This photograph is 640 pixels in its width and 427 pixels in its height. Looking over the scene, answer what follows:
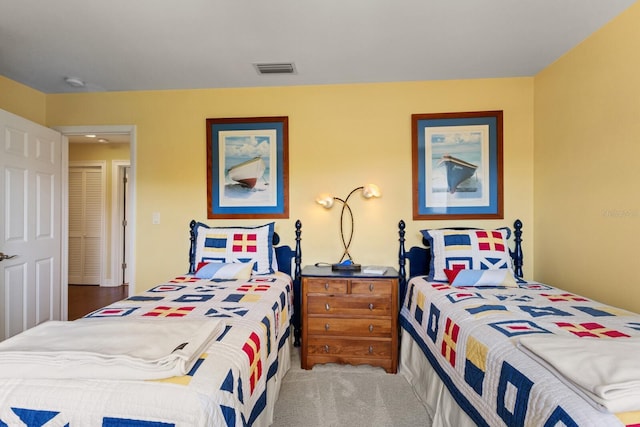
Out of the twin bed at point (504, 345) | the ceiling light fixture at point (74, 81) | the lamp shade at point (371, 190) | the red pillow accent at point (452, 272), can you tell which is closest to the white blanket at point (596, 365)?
the twin bed at point (504, 345)

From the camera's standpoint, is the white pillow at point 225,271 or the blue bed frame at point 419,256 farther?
the blue bed frame at point 419,256

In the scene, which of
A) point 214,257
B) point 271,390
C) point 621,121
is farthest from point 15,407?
point 621,121

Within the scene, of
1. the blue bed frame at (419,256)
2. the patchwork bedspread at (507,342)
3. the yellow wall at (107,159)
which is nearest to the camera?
the patchwork bedspread at (507,342)

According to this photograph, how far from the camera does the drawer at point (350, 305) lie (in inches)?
92.9

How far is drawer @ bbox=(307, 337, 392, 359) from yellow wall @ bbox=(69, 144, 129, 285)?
4055mm

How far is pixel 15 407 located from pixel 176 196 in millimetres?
2211

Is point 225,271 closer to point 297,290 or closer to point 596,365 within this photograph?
point 297,290

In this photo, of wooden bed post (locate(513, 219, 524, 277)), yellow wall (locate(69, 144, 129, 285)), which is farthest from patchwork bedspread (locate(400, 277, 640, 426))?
yellow wall (locate(69, 144, 129, 285))

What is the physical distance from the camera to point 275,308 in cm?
189

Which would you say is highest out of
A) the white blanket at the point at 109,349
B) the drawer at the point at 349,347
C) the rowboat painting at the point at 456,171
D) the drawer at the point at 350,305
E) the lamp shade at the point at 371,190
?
the rowboat painting at the point at 456,171

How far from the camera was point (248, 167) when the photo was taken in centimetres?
290

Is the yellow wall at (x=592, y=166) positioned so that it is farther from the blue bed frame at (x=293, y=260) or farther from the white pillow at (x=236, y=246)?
the white pillow at (x=236, y=246)

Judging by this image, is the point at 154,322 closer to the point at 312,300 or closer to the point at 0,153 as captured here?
the point at 312,300

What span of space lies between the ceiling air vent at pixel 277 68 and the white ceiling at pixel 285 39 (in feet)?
0.18
